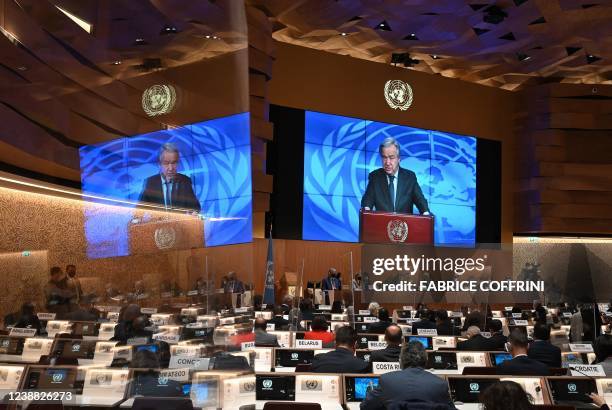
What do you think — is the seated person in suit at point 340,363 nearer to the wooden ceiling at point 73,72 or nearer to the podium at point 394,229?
the wooden ceiling at point 73,72

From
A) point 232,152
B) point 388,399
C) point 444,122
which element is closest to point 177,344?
point 232,152

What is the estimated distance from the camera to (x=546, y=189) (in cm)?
2484

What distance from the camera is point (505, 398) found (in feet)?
9.38

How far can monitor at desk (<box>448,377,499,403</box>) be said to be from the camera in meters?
5.50

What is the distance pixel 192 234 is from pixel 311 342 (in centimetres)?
609

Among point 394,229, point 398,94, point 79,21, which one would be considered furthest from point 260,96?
point 79,21

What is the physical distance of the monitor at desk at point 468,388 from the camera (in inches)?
216

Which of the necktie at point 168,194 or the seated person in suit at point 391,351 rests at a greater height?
the necktie at point 168,194

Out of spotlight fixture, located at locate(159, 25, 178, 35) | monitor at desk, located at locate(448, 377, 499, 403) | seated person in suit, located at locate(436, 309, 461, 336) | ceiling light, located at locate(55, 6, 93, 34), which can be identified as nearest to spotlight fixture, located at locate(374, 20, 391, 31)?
seated person in suit, located at locate(436, 309, 461, 336)

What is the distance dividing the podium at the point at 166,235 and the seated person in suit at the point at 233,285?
57 cm

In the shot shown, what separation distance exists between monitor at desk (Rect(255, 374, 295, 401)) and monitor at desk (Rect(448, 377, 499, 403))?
3.98 feet

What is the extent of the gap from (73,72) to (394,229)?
1736 cm

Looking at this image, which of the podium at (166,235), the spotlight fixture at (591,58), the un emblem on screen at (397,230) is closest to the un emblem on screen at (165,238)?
the podium at (166,235)

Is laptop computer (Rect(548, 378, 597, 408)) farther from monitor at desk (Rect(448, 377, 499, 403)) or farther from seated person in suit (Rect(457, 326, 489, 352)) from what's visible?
seated person in suit (Rect(457, 326, 489, 352))
